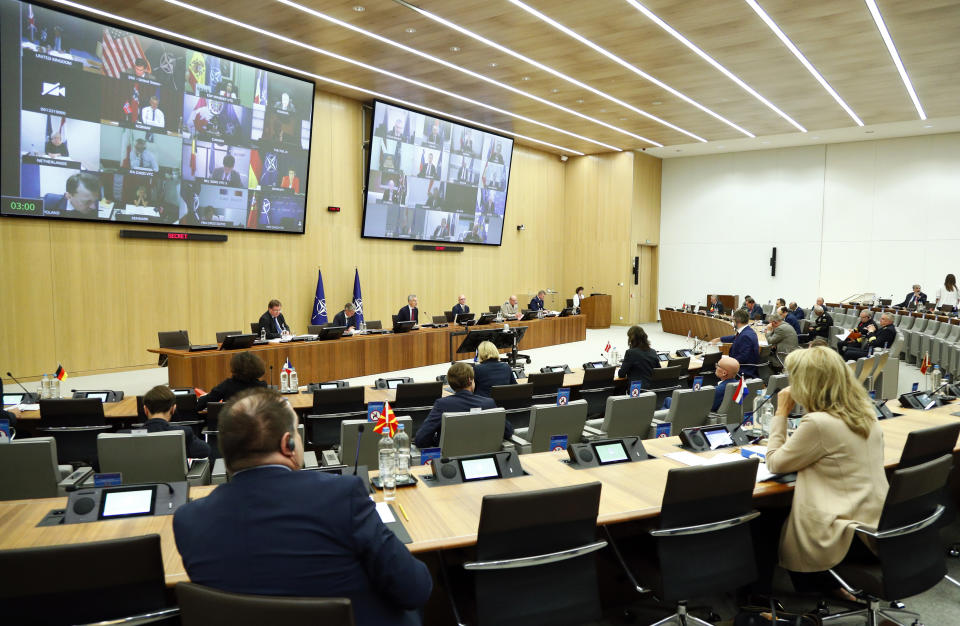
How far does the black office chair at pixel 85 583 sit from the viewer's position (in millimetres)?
1715

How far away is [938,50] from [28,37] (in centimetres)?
1289

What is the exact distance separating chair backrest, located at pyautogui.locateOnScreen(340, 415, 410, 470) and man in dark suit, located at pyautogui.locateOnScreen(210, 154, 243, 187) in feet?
26.4

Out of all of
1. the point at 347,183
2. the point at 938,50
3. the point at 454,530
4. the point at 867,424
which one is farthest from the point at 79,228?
the point at 938,50

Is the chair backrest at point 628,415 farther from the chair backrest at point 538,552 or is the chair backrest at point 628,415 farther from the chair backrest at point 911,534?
the chair backrest at point 538,552

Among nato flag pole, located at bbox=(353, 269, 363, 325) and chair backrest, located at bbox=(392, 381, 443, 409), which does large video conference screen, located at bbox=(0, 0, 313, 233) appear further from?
chair backrest, located at bbox=(392, 381, 443, 409)

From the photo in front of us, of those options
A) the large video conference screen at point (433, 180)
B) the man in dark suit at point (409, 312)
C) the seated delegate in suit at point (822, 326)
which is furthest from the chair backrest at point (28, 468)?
the seated delegate in suit at point (822, 326)

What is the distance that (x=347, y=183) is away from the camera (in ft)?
43.8

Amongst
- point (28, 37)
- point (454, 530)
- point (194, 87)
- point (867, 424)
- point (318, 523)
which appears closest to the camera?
point (318, 523)

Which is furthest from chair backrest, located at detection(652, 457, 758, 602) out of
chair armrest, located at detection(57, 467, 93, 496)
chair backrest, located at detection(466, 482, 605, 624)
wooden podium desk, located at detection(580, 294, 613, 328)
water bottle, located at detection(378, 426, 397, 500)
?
wooden podium desk, located at detection(580, 294, 613, 328)

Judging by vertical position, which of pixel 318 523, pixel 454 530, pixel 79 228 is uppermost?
pixel 79 228

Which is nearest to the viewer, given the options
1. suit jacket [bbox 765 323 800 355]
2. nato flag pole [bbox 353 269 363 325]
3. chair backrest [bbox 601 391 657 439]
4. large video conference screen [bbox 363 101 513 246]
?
chair backrest [bbox 601 391 657 439]

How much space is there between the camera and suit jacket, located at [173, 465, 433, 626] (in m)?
1.60

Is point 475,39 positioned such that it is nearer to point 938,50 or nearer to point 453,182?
point 453,182

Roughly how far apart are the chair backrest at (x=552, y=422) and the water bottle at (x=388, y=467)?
1.80m
